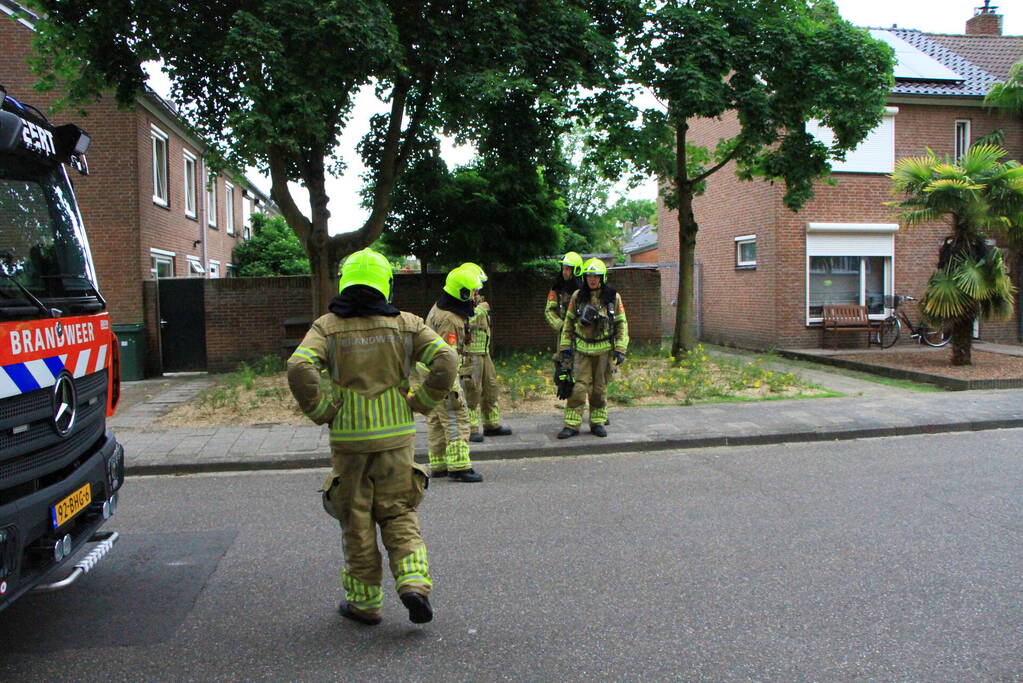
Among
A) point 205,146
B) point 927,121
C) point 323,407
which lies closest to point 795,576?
point 323,407

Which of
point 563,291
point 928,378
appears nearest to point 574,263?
point 563,291

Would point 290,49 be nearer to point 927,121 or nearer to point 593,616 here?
point 593,616

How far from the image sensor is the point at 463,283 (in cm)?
661

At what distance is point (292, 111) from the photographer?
30.4 ft

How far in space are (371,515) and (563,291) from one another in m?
5.28

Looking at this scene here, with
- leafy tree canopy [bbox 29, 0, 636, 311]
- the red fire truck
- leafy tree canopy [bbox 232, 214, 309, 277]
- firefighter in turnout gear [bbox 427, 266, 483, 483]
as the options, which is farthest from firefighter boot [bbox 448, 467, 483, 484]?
leafy tree canopy [bbox 232, 214, 309, 277]

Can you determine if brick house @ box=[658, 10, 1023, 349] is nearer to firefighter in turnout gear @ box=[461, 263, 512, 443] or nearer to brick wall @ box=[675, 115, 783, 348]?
brick wall @ box=[675, 115, 783, 348]

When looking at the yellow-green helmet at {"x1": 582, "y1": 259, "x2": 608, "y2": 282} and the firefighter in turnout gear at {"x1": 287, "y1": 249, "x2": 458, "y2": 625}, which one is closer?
the firefighter in turnout gear at {"x1": 287, "y1": 249, "x2": 458, "y2": 625}

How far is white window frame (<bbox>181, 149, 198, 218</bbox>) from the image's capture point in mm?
18309

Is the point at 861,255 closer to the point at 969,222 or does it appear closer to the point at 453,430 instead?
the point at 969,222

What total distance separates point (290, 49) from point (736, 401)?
7104mm

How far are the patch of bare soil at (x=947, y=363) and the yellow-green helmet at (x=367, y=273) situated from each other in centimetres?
1080

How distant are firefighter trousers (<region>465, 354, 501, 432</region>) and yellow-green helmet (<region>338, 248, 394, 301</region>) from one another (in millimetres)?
3821

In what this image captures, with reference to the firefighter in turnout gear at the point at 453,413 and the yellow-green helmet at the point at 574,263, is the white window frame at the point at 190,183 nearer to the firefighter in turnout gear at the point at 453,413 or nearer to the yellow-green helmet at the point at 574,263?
the yellow-green helmet at the point at 574,263
